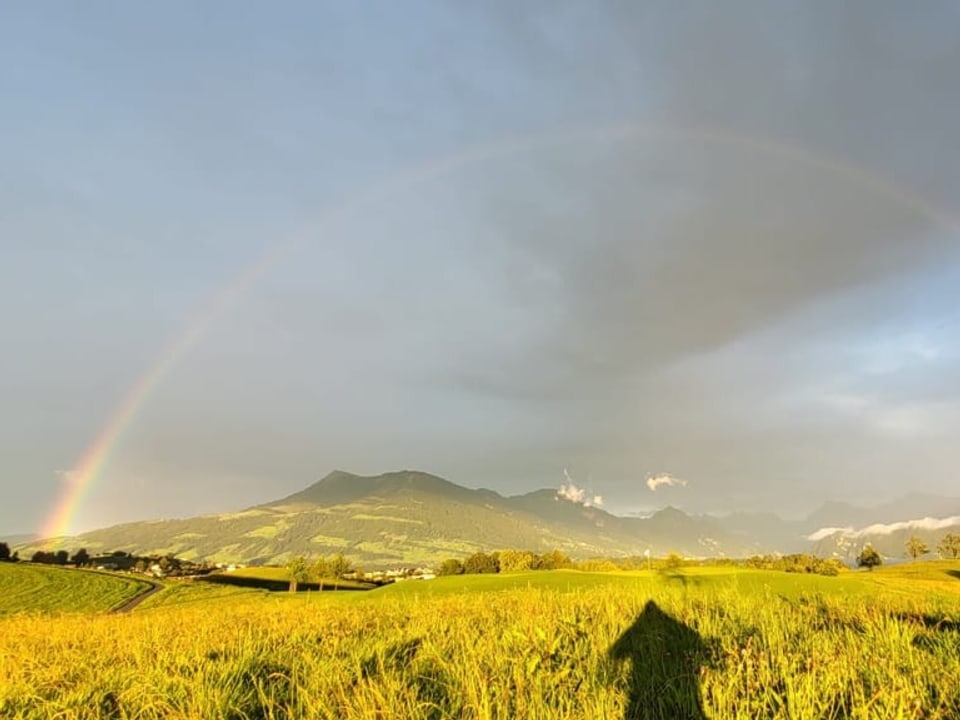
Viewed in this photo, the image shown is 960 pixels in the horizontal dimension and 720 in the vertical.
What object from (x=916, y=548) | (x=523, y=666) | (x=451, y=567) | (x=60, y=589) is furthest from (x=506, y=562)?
(x=916, y=548)

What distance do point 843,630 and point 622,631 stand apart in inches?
129

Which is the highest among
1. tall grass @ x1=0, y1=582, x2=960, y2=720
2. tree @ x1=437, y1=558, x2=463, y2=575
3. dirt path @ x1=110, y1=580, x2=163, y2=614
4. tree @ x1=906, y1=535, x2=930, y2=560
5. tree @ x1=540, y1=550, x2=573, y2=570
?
tall grass @ x1=0, y1=582, x2=960, y2=720

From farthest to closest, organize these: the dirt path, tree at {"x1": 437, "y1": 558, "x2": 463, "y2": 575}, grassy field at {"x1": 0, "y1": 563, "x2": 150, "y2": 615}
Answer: tree at {"x1": 437, "y1": 558, "x2": 463, "y2": 575}, grassy field at {"x1": 0, "y1": 563, "x2": 150, "y2": 615}, the dirt path

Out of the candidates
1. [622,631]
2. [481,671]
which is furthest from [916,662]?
[481,671]

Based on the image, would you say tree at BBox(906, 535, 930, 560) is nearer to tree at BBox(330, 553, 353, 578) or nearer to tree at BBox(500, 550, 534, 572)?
tree at BBox(500, 550, 534, 572)

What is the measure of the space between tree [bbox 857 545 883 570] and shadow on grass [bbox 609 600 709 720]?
166317 millimetres

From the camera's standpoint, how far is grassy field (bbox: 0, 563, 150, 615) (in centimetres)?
8144

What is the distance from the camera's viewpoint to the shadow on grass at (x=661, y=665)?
471 centimetres

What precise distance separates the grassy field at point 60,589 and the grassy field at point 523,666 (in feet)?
293

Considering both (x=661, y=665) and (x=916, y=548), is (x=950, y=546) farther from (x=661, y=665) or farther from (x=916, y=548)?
(x=661, y=665)

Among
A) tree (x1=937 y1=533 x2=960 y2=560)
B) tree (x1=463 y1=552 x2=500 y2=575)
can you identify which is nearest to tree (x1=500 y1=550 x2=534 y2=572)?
tree (x1=463 y1=552 x2=500 y2=575)

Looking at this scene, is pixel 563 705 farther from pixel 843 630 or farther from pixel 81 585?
pixel 81 585

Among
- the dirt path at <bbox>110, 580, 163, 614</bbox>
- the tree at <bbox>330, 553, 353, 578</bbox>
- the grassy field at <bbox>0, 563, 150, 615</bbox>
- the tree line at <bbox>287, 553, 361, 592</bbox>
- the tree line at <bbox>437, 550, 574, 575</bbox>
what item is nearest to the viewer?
the dirt path at <bbox>110, 580, 163, 614</bbox>

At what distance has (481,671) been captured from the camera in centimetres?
550
